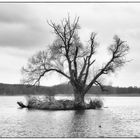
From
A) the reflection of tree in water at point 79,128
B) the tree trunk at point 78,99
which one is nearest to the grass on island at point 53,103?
the tree trunk at point 78,99

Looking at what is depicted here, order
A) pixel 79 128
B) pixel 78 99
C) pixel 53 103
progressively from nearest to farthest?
pixel 79 128 < pixel 78 99 < pixel 53 103

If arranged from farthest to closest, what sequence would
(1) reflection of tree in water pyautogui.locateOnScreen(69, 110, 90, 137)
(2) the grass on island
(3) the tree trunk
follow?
(2) the grass on island → (3) the tree trunk → (1) reflection of tree in water pyautogui.locateOnScreen(69, 110, 90, 137)

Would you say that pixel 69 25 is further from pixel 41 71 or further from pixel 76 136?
pixel 76 136

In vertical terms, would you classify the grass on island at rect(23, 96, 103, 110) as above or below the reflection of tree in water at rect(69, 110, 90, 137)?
above

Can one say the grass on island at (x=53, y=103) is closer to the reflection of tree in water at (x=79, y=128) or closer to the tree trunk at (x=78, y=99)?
the tree trunk at (x=78, y=99)

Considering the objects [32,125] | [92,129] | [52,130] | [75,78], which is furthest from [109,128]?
[75,78]

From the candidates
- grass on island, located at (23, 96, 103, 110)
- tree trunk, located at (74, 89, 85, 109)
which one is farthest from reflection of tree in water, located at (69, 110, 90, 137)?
grass on island, located at (23, 96, 103, 110)

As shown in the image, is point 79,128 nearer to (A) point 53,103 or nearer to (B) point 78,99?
(B) point 78,99

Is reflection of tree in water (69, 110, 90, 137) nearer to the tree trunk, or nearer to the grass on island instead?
the tree trunk

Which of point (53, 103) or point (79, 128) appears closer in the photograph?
point (79, 128)

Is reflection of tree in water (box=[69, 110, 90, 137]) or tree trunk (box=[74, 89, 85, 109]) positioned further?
tree trunk (box=[74, 89, 85, 109])

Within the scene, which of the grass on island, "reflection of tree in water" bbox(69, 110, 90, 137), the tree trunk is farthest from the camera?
the grass on island

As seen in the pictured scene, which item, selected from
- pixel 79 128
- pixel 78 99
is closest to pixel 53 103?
pixel 78 99

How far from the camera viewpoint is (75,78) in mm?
48438
